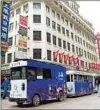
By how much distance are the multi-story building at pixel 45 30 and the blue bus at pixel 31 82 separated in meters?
18.1

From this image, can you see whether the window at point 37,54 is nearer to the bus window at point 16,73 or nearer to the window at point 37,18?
the window at point 37,18

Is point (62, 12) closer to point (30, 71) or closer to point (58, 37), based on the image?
point (58, 37)

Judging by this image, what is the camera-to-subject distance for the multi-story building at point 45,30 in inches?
1443

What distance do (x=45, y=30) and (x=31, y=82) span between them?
75.7 feet

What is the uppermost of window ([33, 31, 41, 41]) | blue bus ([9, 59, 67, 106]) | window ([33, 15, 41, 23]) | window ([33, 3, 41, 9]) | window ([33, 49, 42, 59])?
window ([33, 3, 41, 9])

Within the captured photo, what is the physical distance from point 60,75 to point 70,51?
2696 cm

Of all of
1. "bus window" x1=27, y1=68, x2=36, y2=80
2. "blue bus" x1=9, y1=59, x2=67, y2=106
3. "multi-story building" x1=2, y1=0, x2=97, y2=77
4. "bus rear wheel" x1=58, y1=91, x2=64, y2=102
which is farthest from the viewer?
"multi-story building" x1=2, y1=0, x2=97, y2=77

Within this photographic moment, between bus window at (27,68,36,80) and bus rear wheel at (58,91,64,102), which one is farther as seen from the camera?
bus rear wheel at (58,91,64,102)

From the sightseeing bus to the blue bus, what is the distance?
16.9 ft

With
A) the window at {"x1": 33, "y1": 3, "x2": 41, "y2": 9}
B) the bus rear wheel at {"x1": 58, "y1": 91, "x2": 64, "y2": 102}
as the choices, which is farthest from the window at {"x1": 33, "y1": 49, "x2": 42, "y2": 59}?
the bus rear wheel at {"x1": 58, "y1": 91, "x2": 64, "y2": 102}

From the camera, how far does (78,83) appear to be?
23.1 m

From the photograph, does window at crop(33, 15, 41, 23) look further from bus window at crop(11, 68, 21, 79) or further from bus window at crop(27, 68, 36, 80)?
bus window at crop(27, 68, 36, 80)

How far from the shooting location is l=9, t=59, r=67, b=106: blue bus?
14805mm

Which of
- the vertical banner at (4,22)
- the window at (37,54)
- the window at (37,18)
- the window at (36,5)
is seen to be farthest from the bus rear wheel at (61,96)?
the window at (36,5)
